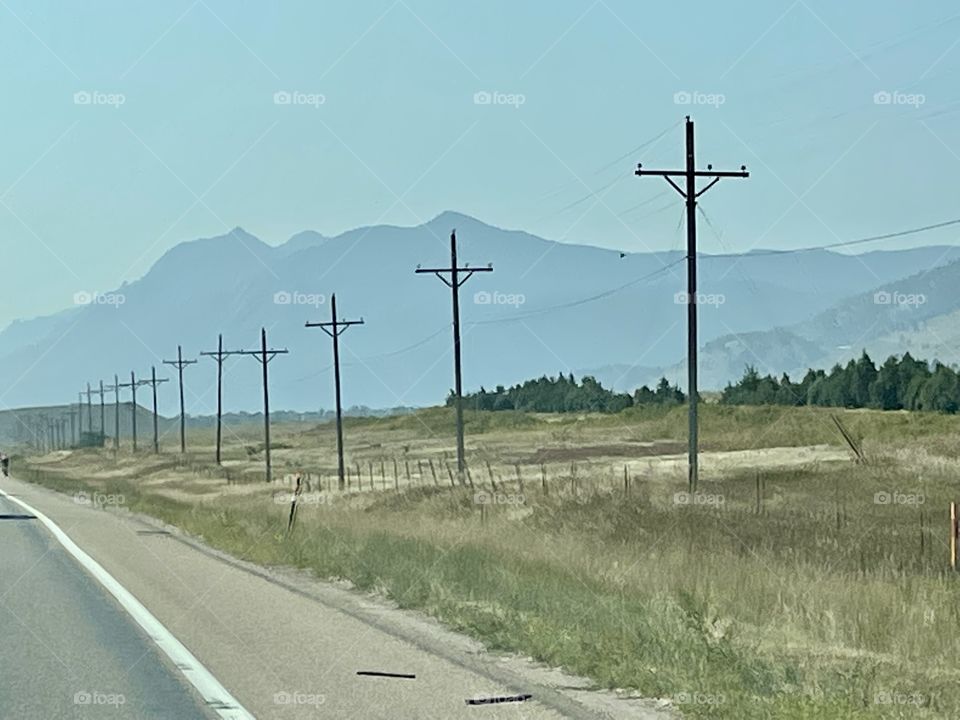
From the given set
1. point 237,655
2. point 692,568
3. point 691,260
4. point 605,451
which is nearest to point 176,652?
point 237,655

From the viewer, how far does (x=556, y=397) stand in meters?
165

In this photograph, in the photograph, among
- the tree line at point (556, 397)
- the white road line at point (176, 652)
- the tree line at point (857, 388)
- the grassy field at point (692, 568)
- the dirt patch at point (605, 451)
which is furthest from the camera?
the tree line at point (556, 397)

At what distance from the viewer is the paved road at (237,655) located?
10.8 metres

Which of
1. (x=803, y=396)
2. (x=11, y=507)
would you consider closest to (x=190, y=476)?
(x=11, y=507)

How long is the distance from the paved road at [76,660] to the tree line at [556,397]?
11906 centimetres

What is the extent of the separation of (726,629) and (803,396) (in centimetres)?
11034

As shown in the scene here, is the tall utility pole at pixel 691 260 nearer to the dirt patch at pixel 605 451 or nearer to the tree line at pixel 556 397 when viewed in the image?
the dirt patch at pixel 605 451

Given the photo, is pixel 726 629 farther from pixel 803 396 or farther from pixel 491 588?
pixel 803 396

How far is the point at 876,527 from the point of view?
2694 cm

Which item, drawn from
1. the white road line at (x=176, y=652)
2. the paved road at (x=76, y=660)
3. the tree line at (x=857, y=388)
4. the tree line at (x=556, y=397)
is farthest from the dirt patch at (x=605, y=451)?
the tree line at (x=556, y=397)

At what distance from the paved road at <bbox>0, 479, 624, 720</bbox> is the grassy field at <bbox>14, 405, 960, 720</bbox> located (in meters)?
0.82

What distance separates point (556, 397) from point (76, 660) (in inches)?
5985

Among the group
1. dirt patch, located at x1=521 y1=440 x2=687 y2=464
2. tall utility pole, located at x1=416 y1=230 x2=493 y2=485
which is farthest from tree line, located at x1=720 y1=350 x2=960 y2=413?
tall utility pole, located at x1=416 y1=230 x2=493 y2=485

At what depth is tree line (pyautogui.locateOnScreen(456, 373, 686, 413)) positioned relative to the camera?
Answer: 15000 centimetres
